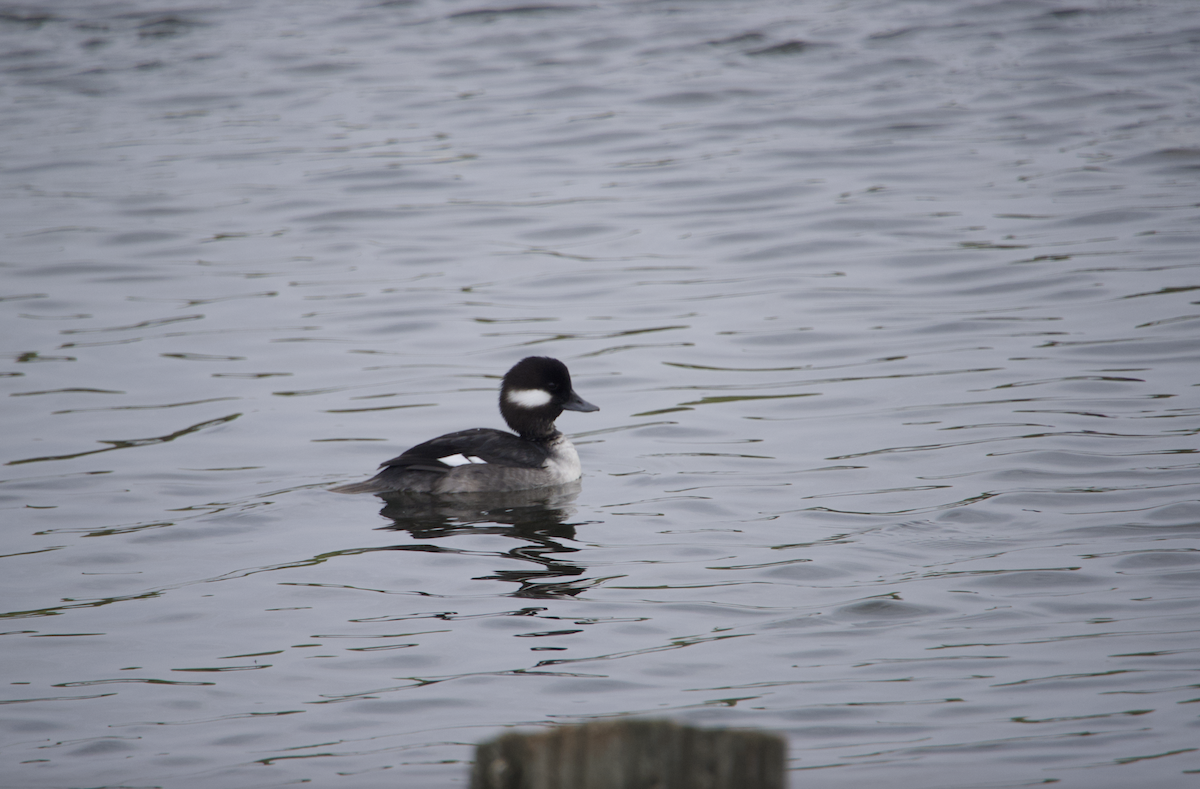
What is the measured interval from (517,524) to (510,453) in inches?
28.3

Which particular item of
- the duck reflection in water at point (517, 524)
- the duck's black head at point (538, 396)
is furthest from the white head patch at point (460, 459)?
the duck's black head at point (538, 396)

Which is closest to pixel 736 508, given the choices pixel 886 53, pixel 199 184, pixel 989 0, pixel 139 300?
pixel 139 300

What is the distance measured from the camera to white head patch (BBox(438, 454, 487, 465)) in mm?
7871

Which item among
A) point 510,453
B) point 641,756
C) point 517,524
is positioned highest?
point 641,756

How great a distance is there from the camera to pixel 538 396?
8609 mm

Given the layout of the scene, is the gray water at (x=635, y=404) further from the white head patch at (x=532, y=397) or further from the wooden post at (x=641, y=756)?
the wooden post at (x=641, y=756)

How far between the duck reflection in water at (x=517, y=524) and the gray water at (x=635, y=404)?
41 millimetres

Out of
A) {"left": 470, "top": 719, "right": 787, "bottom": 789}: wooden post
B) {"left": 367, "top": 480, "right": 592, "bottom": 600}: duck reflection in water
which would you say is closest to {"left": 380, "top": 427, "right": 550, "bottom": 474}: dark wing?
{"left": 367, "top": 480, "right": 592, "bottom": 600}: duck reflection in water

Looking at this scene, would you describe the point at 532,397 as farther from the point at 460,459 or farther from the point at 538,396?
the point at 460,459

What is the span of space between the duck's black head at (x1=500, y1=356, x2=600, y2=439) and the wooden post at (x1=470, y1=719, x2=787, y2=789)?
225 inches

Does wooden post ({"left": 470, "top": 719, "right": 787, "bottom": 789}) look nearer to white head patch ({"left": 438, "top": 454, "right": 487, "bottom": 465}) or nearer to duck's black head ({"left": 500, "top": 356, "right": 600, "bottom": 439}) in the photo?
white head patch ({"left": 438, "top": 454, "right": 487, "bottom": 465})

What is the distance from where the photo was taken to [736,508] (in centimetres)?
739

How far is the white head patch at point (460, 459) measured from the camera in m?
7.87

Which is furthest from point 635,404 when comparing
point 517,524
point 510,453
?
point 517,524
